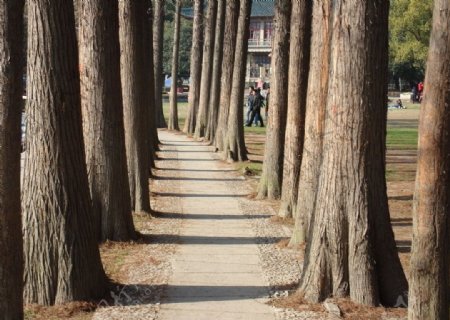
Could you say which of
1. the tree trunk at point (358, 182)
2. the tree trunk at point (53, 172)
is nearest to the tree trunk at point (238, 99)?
the tree trunk at point (358, 182)

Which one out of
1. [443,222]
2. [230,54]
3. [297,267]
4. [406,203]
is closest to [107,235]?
[297,267]

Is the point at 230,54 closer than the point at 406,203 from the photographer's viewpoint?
No

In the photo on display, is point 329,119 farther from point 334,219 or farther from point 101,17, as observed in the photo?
point 101,17

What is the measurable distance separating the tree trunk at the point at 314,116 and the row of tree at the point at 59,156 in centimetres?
256

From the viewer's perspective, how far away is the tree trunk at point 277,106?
50.8ft

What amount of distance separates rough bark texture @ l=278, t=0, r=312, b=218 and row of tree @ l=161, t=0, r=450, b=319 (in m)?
0.02

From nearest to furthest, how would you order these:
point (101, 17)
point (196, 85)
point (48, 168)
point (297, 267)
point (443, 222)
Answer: point (443, 222), point (48, 168), point (297, 267), point (101, 17), point (196, 85)

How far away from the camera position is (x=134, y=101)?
14.0 metres

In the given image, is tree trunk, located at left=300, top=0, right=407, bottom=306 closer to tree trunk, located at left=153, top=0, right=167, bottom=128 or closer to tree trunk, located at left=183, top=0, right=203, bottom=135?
tree trunk, located at left=153, top=0, right=167, bottom=128

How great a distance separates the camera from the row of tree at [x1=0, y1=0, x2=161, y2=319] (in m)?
6.28

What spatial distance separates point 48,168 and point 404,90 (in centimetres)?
6903

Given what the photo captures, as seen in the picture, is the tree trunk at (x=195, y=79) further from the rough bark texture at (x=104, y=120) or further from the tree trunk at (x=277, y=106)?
the rough bark texture at (x=104, y=120)

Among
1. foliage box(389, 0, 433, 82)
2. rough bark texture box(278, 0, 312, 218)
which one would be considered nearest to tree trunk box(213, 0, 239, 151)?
rough bark texture box(278, 0, 312, 218)

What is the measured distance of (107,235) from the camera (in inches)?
434
